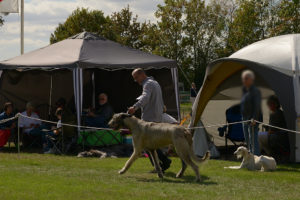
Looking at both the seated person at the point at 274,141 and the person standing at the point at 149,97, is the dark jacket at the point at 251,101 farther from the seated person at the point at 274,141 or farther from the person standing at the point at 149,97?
the seated person at the point at 274,141

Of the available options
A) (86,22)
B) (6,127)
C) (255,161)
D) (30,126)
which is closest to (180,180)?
(255,161)

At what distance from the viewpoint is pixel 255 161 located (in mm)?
8930

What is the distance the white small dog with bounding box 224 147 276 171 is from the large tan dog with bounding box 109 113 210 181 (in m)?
1.41

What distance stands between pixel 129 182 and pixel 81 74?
5.21 meters

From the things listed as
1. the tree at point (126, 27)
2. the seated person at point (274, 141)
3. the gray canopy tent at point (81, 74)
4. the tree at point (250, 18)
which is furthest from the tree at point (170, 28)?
the tree at point (250, 18)

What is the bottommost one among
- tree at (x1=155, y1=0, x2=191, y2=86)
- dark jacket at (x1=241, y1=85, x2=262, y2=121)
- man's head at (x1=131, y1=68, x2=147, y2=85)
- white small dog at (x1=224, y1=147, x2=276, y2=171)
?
white small dog at (x1=224, y1=147, x2=276, y2=171)

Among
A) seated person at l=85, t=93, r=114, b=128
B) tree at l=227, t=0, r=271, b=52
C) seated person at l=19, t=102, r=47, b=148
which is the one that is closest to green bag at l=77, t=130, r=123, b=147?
seated person at l=85, t=93, r=114, b=128

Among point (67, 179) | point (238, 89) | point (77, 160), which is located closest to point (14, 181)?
point (67, 179)

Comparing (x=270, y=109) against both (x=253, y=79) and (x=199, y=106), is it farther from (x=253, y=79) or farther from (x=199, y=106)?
(x=199, y=106)

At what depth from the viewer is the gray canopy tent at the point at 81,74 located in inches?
487

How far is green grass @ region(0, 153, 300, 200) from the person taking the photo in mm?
6445

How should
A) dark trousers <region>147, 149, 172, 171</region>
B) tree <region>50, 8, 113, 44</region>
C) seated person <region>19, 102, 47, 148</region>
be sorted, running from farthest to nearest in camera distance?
tree <region>50, 8, 113, 44</region>, seated person <region>19, 102, 47, 148</region>, dark trousers <region>147, 149, 172, 171</region>

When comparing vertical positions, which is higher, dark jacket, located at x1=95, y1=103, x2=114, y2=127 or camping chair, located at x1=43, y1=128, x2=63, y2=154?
dark jacket, located at x1=95, y1=103, x2=114, y2=127

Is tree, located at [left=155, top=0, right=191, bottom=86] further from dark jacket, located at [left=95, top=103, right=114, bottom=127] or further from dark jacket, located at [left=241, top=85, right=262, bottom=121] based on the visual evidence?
dark jacket, located at [left=241, top=85, right=262, bottom=121]
